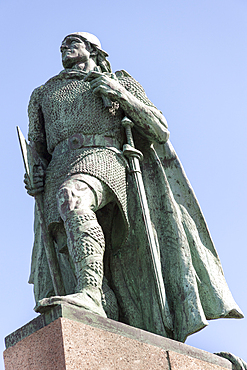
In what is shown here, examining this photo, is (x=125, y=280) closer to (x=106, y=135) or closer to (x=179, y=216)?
(x=179, y=216)

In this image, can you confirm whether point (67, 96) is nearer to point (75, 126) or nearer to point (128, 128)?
point (75, 126)

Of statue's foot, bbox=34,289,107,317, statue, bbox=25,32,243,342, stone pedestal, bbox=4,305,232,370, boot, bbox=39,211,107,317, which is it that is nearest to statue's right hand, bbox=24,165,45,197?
statue, bbox=25,32,243,342

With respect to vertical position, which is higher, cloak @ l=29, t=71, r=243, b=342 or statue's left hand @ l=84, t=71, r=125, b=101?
statue's left hand @ l=84, t=71, r=125, b=101

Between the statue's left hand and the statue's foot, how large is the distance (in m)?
2.31

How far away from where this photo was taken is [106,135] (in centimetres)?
720

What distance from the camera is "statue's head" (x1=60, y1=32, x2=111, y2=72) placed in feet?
25.4

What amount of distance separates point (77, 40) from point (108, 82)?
35.3 inches

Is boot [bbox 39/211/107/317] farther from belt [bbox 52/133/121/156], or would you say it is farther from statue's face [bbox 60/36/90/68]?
statue's face [bbox 60/36/90/68]

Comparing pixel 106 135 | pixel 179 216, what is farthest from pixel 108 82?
pixel 179 216

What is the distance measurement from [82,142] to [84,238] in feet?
4.21

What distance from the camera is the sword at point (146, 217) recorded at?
6676 mm

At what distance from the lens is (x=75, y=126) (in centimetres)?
717

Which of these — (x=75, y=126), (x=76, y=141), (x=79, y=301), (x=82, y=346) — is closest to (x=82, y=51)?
(x=75, y=126)

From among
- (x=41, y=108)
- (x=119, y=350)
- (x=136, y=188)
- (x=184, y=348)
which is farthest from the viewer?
(x=41, y=108)
